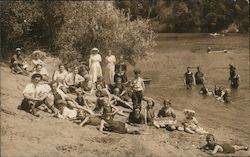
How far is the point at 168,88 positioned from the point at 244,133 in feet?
33.5

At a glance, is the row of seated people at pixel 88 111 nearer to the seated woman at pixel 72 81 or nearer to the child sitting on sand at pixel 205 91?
the seated woman at pixel 72 81

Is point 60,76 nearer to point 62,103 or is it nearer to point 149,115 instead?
point 62,103

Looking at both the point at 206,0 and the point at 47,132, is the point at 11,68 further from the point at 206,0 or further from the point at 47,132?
the point at 206,0

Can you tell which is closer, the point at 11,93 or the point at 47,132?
the point at 47,132

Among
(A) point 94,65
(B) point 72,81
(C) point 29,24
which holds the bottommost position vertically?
(B) point 72,81

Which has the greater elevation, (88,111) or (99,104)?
(99,104)

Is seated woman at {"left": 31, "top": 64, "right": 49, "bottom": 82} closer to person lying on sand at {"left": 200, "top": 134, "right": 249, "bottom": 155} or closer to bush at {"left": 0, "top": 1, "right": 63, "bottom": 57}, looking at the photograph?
bush at {"left": 0, "top": 1, "right": 63, "bottom": 57}

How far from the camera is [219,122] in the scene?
20.0 meters

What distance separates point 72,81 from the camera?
20.7 m

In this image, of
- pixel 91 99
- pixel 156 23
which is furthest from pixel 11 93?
pixel 156 23

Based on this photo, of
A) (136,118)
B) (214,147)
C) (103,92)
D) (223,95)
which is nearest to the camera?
(214,147)

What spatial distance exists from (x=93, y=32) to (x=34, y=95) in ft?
39.6

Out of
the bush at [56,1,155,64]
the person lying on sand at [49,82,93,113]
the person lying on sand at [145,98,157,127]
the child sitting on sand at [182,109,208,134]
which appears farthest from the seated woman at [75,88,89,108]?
the bush at [56,1,155,64]

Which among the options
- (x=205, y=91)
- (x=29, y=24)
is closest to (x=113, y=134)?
(x=205, y=91)
